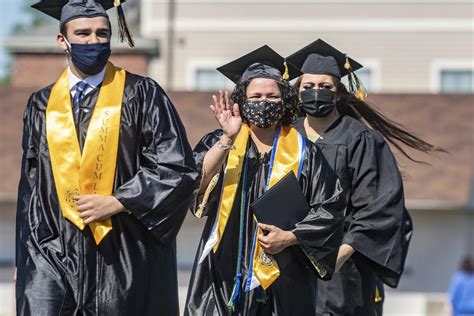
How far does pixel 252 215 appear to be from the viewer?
20.9 feet

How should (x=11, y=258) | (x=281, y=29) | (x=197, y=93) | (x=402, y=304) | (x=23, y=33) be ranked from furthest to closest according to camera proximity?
(x=23, y=33) → (x=281, y=29) → (x=11, y=258) → (x=197, y=93) → (x=402, y=304)

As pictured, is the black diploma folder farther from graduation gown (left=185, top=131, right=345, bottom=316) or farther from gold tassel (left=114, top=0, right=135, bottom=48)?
gold tassel (left=114, top=0, right=135, bottom=48)

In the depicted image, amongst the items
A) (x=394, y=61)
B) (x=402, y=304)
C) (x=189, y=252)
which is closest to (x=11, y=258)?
(x=189, y=252)

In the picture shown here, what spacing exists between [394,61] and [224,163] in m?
21.7

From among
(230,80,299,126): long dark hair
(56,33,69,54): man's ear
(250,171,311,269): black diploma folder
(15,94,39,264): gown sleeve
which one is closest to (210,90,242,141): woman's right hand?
(230,80,299,126): long dark hair

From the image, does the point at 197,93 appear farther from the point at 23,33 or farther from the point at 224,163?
the point at 224,163

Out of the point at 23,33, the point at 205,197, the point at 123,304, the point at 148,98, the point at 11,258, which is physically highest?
the point at 23,33

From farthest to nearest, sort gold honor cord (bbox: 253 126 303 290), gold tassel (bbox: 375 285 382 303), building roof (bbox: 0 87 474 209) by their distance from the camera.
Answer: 1. building roof (bbox: 0 87 474 209)
2. gold tassel (bbox: 375 285 382 303)
3. gold honor cord (bbox: 253 126 303 290)

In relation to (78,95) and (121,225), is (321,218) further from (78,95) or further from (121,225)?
(78,95)

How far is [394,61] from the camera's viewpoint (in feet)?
90.7

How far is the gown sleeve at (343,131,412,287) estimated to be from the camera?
7480mm

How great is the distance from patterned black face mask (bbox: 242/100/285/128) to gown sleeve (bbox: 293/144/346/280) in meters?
0.33

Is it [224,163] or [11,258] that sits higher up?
[224,163]

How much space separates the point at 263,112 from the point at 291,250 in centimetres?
76
